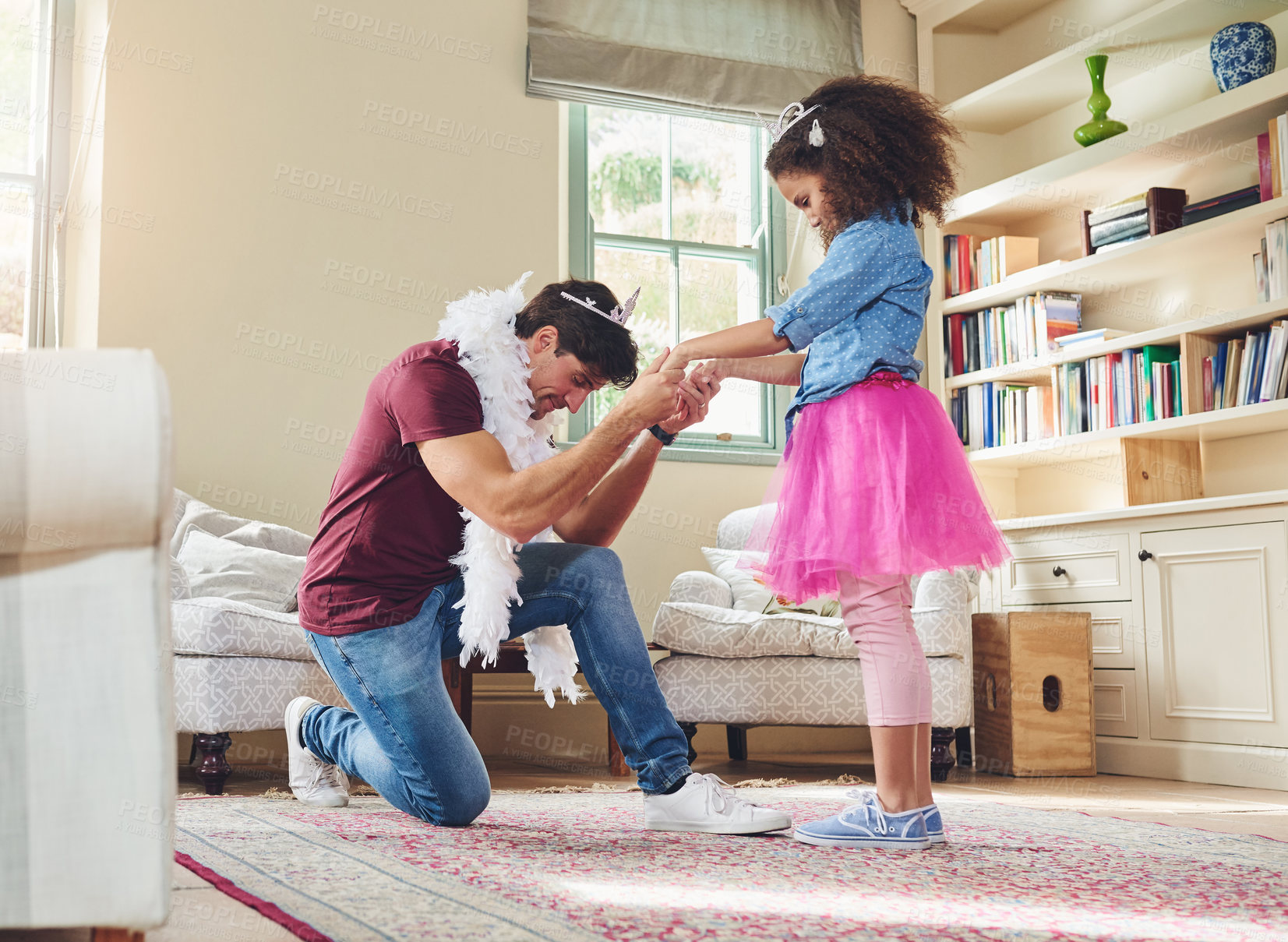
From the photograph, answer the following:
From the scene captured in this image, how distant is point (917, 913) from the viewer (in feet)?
3.83

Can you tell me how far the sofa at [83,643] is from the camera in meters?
0.83

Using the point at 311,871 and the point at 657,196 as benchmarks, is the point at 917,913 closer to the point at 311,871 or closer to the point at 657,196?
the point at 311,871

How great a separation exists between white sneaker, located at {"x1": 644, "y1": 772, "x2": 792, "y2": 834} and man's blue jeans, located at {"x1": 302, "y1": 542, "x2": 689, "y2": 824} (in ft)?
0.08

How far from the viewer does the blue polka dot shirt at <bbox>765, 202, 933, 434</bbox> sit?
5.49 feet

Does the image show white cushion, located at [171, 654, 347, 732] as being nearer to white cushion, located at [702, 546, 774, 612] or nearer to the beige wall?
the beige wall

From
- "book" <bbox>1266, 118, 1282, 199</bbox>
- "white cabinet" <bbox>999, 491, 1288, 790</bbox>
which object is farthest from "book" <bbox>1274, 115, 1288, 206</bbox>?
"white cabinet" <bbox>999, 491, 1288, 790</bbox>

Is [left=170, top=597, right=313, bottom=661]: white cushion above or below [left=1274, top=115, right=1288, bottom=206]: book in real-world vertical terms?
below

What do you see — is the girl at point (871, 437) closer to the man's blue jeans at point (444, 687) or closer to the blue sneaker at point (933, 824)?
the blue sneaker at point (933, 824)

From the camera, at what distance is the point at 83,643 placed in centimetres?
85

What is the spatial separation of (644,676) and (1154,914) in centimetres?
75

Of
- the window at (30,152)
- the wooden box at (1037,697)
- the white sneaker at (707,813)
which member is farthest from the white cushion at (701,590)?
the window at (30,152)

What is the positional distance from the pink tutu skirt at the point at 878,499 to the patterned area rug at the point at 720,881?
0.40m

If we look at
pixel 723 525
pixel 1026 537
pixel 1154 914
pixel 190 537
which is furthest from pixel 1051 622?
pixel 190 537

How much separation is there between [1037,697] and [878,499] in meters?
1.69
